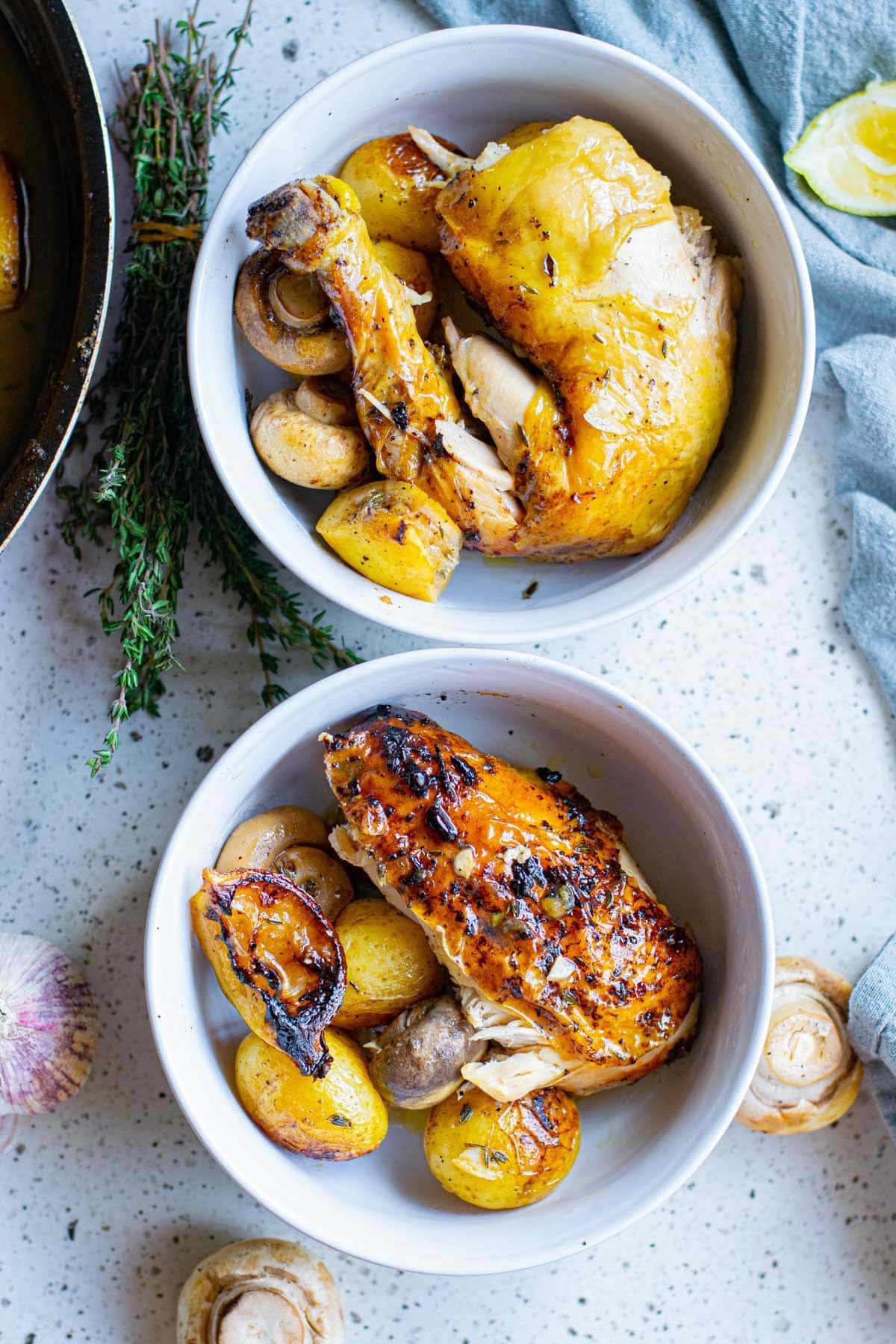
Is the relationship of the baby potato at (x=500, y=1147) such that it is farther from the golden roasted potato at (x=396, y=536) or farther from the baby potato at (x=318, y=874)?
the golden roasted potato at (x=396, y=536)

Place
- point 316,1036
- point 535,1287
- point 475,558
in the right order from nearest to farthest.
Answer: point 316,1036
point 475,558
point 535,1287

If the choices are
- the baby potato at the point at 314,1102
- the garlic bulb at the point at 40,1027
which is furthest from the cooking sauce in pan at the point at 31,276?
the baby potato at the point at 314,1102

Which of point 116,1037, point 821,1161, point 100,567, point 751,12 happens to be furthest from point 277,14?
point 821,1161

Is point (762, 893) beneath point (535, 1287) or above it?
above

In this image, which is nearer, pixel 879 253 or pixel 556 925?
pixel 556 925

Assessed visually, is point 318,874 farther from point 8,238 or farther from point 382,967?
point 8,238

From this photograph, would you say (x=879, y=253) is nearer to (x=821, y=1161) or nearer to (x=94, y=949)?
(x=821, y=1161)

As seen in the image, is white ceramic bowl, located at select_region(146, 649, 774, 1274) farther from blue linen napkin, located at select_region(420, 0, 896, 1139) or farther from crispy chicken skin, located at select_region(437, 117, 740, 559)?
blue linen napkin, located at select_region(420, 0, 896, 1139)
